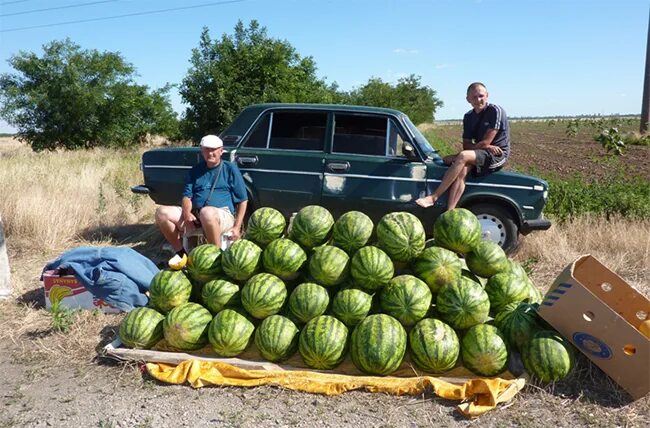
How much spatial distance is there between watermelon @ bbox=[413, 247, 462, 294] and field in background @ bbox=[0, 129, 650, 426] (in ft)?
2.96

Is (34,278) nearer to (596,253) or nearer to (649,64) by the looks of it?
(596,253)

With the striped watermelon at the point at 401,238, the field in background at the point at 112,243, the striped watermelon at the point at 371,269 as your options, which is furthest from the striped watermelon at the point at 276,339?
the striped watermelon at the point at 401,238

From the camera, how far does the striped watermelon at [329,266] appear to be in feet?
12.5

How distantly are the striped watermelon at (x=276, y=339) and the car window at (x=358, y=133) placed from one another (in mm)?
3277

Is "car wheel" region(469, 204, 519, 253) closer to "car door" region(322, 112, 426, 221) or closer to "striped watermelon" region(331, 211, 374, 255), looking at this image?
"car door" region(322, 112, 426, 221)

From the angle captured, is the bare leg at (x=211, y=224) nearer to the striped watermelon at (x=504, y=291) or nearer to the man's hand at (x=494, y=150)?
the striped watermelon at (x=504, y=291)

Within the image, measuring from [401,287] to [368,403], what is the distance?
2.83 feet

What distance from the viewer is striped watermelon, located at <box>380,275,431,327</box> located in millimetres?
3648

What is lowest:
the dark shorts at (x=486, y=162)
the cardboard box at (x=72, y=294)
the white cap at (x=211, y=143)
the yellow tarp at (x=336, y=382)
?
the yellow tarp at (x=336, y=382)

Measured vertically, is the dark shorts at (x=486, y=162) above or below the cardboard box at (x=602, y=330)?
above

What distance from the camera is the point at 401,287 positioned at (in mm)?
3705

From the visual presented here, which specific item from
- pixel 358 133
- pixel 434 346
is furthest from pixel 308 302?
pixel 358 133

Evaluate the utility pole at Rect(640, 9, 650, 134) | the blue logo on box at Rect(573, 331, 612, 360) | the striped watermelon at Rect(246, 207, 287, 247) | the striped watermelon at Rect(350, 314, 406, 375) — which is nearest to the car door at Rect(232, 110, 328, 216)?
the striped watermelon at Rect(246, 207, 287, 247)

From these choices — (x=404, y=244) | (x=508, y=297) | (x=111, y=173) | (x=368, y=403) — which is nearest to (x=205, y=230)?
(x=404, y=244)
